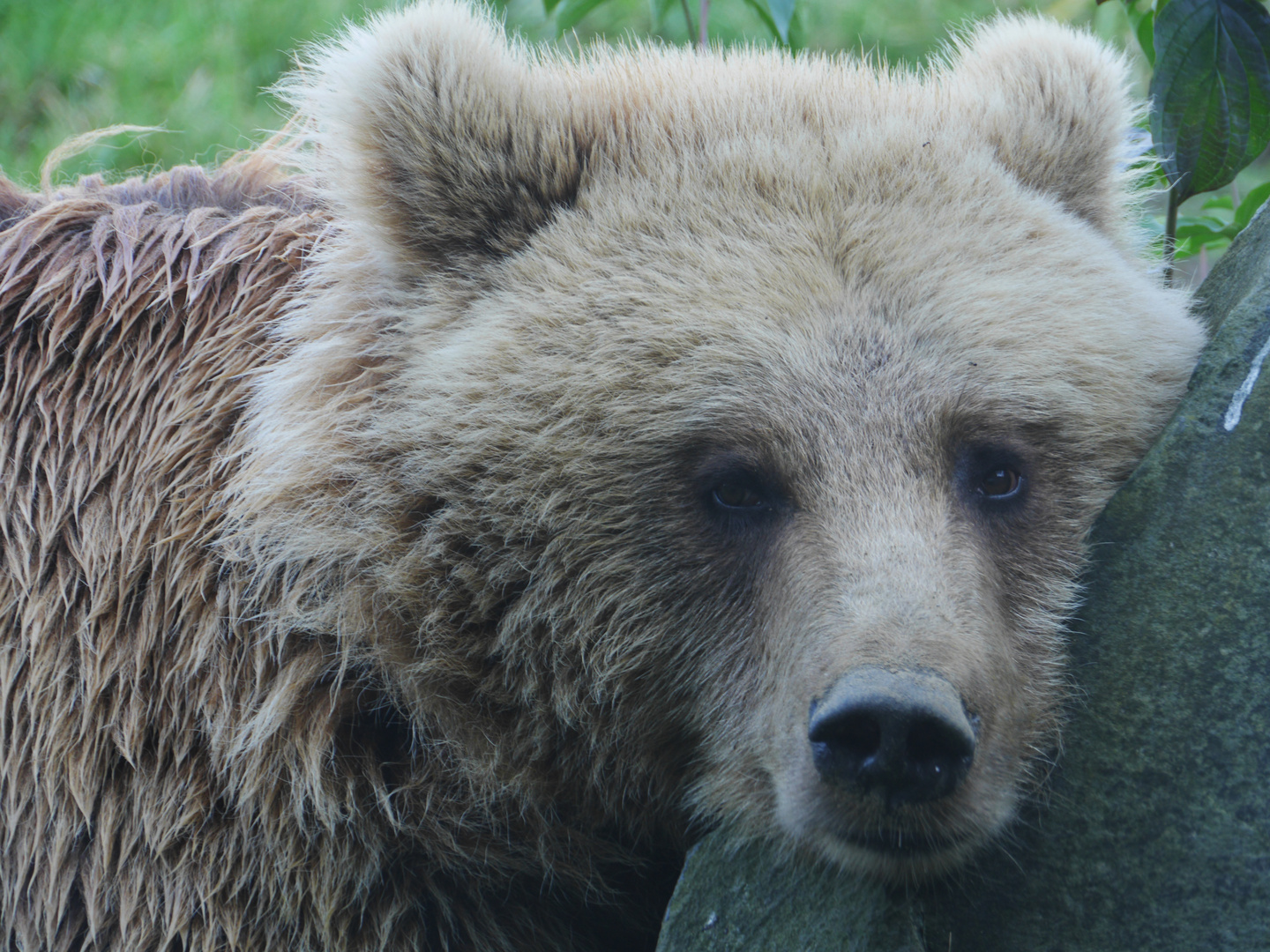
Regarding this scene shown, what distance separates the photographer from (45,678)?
2953 mm

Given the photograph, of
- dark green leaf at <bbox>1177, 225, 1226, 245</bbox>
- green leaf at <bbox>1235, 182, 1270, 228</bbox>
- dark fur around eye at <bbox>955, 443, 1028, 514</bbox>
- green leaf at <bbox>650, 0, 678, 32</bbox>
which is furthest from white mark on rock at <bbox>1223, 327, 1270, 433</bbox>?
green leaf at <bbox>650, 0, 678, 32</bbox>

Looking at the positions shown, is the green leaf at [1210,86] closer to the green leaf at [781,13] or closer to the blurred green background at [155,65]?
the green leaf at [781,13]

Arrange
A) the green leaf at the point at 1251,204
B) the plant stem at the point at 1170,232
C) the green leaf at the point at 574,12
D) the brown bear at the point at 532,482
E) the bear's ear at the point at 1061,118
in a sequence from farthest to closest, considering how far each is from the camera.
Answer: the green leaf at the point at 574,12
the green leaf at the point at 1251,204
the plant stem at the point at 1170,232
the bear's ear at the point at 1061,118
the brown bear at the point at 532,482

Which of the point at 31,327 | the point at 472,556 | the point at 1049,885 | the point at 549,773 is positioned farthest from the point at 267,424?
the point at 1049,885

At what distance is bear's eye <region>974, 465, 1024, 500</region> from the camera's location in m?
2.68

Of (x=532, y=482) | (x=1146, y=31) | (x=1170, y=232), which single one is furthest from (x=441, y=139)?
(x=1146, y=31)

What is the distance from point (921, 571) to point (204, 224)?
2158mm

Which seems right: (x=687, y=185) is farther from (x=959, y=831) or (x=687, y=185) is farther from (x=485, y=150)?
(x=959, y=831)

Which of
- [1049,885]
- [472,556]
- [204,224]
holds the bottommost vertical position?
[1049,885]

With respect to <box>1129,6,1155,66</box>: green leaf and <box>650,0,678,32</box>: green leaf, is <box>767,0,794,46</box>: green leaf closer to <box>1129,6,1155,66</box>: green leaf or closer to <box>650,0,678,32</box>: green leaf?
<box>650,0,678,32</box>: green leaf

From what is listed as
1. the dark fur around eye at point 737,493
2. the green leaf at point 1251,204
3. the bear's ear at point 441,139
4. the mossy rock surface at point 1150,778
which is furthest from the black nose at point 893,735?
the green leaf at point 1251,204

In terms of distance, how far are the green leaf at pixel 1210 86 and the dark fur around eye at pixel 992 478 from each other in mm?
1163

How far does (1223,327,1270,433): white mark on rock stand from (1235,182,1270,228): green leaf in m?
1.54

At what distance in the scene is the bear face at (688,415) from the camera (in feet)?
8.32
